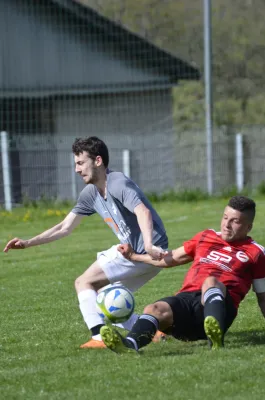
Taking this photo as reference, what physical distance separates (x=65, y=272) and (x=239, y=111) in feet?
94.4

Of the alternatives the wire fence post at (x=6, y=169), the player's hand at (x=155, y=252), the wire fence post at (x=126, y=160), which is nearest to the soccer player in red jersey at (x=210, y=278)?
the player's hand at (x=155, y=252)

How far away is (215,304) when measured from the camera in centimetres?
638

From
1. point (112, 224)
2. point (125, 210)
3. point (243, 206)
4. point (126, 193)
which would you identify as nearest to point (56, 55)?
point (112, 224)

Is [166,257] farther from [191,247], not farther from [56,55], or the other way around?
[56,55]

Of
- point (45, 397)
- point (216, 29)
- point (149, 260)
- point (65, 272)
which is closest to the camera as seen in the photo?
point (45, 397)

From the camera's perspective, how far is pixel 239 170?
24.2 metres

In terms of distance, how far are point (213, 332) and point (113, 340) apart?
26.1 inches

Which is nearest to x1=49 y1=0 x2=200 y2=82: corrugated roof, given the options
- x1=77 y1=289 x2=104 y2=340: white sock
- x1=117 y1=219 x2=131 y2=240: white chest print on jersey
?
x1=117 y1=219 x2=131 y2=240: white chest print on jersey

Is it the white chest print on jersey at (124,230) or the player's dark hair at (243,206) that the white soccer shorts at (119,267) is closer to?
the white chest print on jersey at (124,230)

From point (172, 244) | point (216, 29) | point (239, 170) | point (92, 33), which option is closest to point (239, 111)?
point (216, 29)

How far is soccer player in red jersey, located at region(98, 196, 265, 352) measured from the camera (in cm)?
653

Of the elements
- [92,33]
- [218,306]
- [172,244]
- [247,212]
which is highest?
[92,33]

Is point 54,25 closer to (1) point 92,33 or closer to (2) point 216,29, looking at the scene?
(1) point 92,33

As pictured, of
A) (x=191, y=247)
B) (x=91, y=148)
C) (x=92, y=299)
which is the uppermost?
(x=91, y=148)
